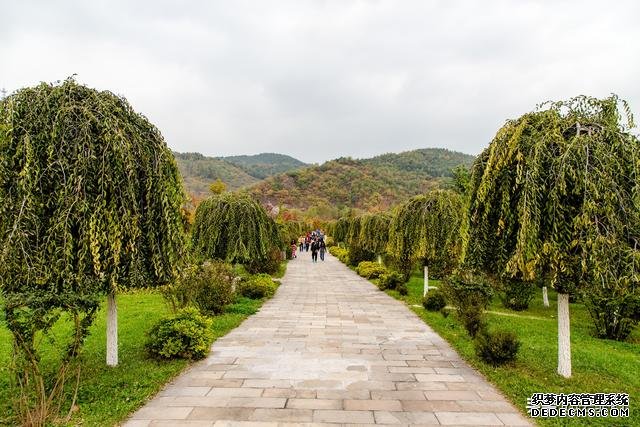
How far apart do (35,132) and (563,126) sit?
6693mm

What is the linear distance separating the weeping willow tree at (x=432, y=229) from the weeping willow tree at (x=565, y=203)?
6541mm

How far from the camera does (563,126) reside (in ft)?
18.2

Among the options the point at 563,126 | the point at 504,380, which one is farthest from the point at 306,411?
the point at 563,126

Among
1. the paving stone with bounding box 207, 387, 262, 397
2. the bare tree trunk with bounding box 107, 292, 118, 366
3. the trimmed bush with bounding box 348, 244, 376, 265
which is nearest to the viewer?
the paving stone with bounding box 207, 387, 262, 397

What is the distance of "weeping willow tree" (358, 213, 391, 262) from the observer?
21656 millimetres

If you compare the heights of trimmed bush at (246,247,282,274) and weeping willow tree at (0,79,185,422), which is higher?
weeping willow tree at (0,79,185,422)

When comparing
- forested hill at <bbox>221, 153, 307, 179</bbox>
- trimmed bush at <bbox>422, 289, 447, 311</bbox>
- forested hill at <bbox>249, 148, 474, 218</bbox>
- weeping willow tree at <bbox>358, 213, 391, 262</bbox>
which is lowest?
trimmed bush at <bbox>422, 289, 447, 311</bbox>

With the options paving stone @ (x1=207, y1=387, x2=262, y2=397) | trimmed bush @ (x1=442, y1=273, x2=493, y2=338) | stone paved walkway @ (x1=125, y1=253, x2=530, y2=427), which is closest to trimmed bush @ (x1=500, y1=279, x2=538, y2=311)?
trimmed bush @ (x1=442, y1=273, x2=493, y2=338)

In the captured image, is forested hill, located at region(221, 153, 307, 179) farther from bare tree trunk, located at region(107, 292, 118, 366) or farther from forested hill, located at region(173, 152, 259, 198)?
bare tree trunk, located at region(107, 292, 118, 366)

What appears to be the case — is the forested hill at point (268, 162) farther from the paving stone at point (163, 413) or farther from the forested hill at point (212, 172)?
the paving stone at point (163, 413)

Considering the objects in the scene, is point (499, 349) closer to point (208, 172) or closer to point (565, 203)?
point (565, 203)

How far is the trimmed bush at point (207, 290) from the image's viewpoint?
9.01 metres

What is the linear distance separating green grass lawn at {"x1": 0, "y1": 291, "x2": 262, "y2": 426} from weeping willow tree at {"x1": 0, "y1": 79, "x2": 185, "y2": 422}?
684 mm

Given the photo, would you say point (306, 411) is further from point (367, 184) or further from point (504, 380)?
point (367, 184)
